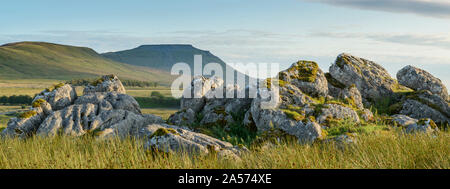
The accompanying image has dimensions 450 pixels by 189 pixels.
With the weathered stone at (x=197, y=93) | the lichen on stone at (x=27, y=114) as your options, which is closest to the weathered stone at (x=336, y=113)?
the weathered stone at (x=197, y=93)

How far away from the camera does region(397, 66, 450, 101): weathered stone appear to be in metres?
21.6

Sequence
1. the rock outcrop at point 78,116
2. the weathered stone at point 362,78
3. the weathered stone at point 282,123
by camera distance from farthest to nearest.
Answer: the weathered stone at point 362,78, the rock outcrop at point 78,116, the weathered stone at point 282,123

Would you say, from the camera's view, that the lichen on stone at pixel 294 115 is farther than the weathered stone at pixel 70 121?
No

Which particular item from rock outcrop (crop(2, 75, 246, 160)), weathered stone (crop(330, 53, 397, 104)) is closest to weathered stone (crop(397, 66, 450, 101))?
weathered stone (crop(330, 53, 397, 104))

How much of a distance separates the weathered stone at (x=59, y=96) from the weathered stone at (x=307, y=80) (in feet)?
33.4

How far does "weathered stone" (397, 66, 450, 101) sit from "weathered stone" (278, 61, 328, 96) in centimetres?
764

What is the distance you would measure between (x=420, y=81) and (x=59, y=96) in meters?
20.7

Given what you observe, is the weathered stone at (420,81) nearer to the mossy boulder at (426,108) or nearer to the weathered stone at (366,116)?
Answer: the mossy boulder at (426,108)

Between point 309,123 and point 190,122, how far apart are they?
618 cm

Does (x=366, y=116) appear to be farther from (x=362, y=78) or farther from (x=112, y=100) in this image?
(x=112, y=100)

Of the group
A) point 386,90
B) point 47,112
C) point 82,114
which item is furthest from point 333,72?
point 47,112

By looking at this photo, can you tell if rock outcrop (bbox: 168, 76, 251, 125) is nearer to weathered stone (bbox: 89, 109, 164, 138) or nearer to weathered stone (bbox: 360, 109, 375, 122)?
weathered stone (bbox: 89, 109, 164, 138)

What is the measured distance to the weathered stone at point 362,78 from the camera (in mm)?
20500

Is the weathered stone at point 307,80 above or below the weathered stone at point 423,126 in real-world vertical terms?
above
